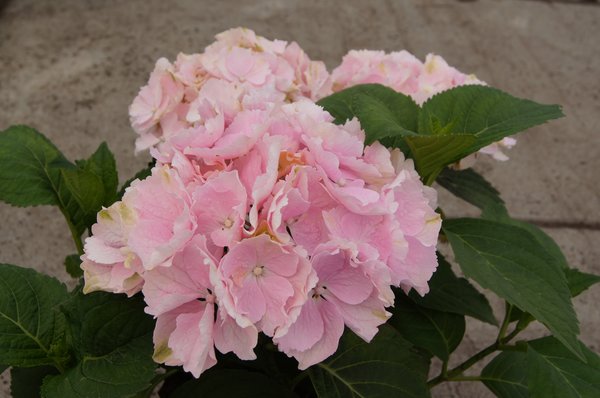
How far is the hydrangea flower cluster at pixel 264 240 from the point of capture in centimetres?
54

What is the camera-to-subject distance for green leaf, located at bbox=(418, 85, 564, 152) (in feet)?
2.40

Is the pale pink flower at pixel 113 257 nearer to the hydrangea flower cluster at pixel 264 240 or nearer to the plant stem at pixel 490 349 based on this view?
the hydrangea flower cluster at pixel 264 240

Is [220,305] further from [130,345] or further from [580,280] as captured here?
[580,280]

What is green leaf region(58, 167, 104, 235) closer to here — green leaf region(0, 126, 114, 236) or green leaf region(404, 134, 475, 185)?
green leaf region(0, 126, 114, 236)

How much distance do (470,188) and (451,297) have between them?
157 millimetres

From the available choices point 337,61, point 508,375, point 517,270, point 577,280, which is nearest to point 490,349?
point 508,375

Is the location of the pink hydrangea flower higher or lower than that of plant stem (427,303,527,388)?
higher

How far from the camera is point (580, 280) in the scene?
35.1 inches

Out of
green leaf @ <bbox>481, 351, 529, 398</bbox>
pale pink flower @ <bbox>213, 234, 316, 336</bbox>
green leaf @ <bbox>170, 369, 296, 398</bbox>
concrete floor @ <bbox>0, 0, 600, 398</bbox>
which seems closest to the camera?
pale pink flower @ <bbox>213, 234, 316, 336</bbox>

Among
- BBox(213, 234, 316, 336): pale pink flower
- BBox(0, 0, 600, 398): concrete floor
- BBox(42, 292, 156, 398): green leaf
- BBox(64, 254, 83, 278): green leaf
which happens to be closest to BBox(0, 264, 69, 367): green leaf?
BBox(42, 292, 156, 398): green leaf

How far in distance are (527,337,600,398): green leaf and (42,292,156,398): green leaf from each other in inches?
16.9

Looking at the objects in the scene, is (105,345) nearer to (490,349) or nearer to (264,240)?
(264,240)

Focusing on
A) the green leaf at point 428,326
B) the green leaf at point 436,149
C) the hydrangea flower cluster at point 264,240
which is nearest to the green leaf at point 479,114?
the green leaf at point 436,149

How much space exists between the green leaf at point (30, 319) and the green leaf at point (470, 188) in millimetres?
511
